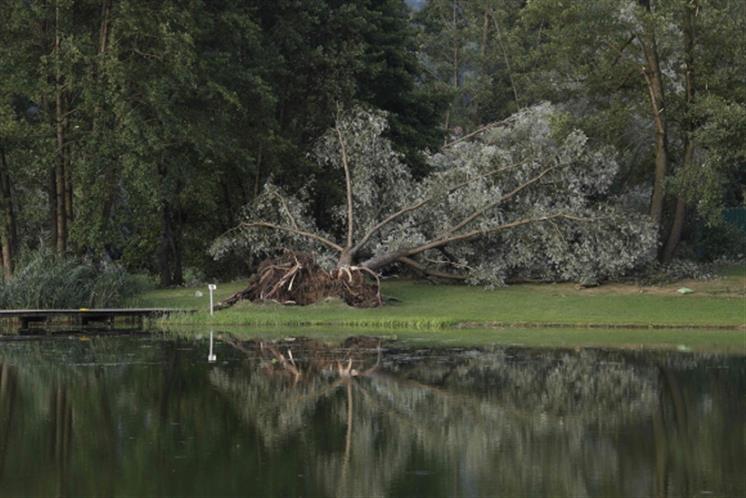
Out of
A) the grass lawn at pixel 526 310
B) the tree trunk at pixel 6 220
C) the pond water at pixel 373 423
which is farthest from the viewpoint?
the tree trunk at pixel 6 220

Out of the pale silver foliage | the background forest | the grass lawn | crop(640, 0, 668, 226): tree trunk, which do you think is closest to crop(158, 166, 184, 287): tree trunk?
the background forest

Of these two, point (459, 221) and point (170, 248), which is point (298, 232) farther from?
point (170, 248)

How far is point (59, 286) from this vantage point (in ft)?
116

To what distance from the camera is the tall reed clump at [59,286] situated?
35094mm

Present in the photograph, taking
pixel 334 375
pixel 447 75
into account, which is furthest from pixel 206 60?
pixel 447 75

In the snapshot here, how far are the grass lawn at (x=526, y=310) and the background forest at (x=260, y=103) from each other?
3143mm

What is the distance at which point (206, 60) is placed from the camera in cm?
3875

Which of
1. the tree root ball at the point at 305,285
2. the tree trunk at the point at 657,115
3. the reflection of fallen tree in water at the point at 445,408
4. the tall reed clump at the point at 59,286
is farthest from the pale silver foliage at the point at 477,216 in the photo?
the reflection of fallen tree in water at the point at 445,408

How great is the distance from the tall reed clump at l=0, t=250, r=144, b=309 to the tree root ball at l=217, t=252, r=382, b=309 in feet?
12.6

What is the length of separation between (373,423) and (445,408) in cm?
169

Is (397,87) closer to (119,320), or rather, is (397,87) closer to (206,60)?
(206,60)

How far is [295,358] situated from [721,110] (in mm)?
15050

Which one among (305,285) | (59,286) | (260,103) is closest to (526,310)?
(305,285)

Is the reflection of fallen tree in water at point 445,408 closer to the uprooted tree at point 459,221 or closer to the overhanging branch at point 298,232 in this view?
the uprooted tree at point 459,221
